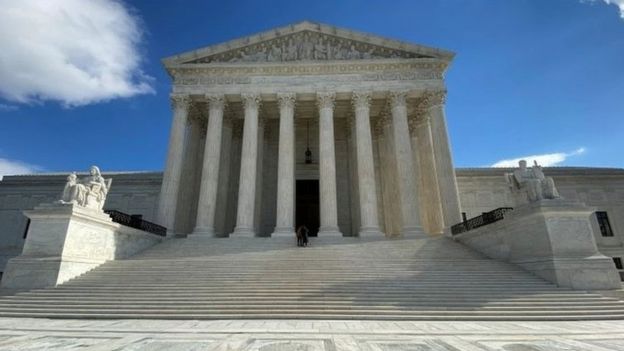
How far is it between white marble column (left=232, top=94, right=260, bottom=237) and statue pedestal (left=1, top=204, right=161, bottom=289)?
22.3 ft

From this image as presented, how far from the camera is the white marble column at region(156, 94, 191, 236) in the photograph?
19.1 metres

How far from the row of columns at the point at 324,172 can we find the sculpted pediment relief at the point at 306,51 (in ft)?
10.2

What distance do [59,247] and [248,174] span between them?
10.3 meters

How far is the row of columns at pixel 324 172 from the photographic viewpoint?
19.0 metres

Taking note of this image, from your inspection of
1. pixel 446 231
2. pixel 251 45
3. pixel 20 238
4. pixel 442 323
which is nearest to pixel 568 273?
pixel 442 323

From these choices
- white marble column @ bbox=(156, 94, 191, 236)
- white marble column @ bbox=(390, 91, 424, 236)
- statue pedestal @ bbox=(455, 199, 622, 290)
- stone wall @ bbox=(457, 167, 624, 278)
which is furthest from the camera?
stone wall @ bbox=(457, 167, 624, 278)

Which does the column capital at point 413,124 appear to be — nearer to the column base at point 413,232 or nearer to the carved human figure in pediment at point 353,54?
the carved human figure in pediment at point 353,54

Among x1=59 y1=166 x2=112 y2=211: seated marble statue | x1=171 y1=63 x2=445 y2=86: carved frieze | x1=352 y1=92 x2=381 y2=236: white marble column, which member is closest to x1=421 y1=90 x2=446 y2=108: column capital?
x1=171 y1=63 x2=445 y2=86: carved frieze

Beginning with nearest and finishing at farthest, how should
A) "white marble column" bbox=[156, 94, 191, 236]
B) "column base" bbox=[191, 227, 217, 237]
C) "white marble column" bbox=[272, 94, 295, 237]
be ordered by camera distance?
"column base" bbox=[191, 227, 217, 237], "white marble column" bbox=[272, 94, 295, 237], "white marble column" bbox=[156, 94, 191, 236]

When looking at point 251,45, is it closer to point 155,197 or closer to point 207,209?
point 207,209

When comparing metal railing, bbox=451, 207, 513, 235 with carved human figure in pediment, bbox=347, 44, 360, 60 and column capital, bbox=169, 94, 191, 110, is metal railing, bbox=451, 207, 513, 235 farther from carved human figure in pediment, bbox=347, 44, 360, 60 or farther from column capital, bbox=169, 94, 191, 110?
column capital, bbox=169, 94, 191, 110

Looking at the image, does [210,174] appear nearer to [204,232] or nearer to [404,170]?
[204,232]

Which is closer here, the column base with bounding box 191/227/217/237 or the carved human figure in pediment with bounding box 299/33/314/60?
the column base with bounding box 191/227/217/237

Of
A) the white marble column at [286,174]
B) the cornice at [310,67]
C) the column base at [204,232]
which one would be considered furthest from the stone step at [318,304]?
the cornice at [310,67]
